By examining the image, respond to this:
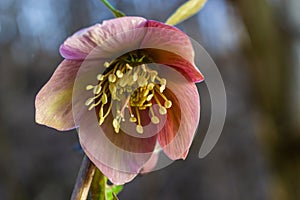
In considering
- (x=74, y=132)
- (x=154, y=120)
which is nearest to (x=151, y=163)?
(x=154, y=120)

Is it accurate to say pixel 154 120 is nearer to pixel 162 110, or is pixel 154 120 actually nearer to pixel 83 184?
pixel 162 110

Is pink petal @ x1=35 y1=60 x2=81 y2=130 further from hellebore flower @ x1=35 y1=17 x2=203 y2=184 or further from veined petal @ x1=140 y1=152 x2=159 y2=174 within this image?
veined petal @ x1=140 y1=152 x2=159 y2=174

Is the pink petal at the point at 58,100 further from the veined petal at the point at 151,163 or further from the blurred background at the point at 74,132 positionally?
the blurred background at the point at 74,132

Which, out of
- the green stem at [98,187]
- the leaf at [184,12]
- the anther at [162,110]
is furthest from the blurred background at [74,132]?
the green stem at [98,187]

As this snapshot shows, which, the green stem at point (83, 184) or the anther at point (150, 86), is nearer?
the green stem at point (83, 184)

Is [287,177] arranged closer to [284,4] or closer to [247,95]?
[284,4]

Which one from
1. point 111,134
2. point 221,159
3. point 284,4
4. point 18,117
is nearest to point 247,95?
point 221,159
